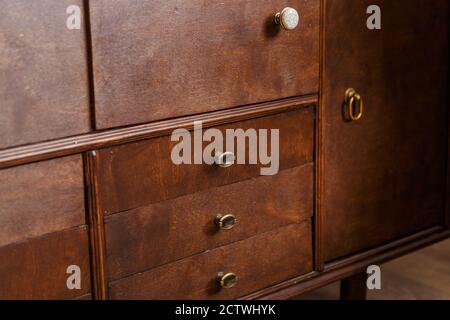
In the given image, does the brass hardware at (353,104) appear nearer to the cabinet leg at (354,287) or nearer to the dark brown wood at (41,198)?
the cabinet leg at (354,287)

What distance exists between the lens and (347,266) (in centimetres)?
154

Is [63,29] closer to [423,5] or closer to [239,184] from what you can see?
[239,184]

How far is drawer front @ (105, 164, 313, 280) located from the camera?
1.21 m

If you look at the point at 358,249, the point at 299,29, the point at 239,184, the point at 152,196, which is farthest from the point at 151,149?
the point at 358,249

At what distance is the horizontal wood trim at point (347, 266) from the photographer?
4.70 ft

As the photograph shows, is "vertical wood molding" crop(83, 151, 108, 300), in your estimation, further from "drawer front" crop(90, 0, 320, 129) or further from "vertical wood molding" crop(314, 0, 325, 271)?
"vertical wood molding" crop(314, 0, 325, 271)

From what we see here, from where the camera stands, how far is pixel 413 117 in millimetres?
1588

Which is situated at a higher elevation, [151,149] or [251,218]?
[151,149]

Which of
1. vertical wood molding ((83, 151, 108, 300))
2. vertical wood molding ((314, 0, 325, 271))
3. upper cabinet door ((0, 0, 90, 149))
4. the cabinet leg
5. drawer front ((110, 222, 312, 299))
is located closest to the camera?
upper cabinet door ((0, 0, 90, 149))

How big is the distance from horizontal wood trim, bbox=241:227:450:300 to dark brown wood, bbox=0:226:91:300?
346 millimetres

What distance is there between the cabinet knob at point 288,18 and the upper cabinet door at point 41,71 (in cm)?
35

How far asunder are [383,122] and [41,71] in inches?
28.6

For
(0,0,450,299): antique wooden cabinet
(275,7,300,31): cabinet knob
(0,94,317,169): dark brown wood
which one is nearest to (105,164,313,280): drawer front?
(0,0,450,299): antique wooden cabinet
